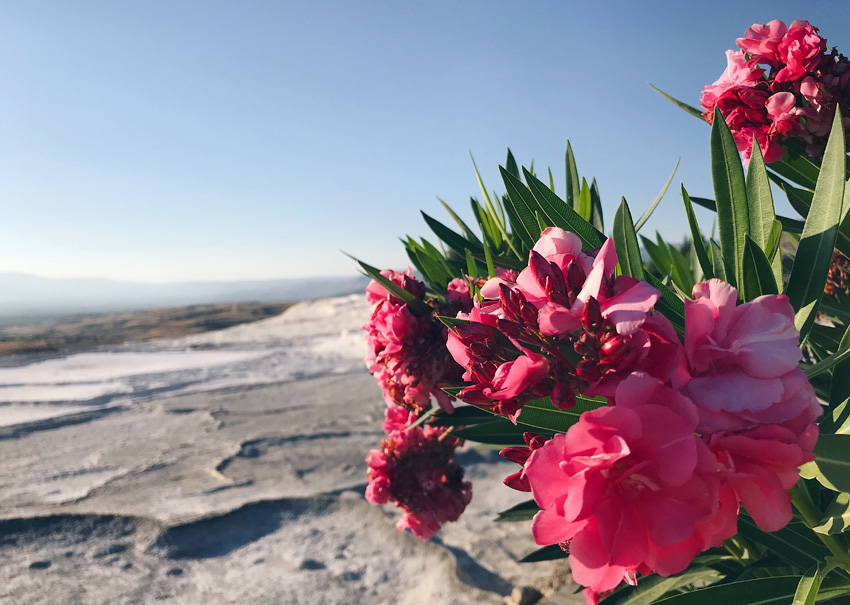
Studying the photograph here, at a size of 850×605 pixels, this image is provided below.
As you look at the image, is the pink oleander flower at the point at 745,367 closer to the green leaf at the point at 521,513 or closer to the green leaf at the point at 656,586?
the green leaf at the point at 656,586

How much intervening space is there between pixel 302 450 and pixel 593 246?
2386mm

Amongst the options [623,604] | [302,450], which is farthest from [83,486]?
[623,604]

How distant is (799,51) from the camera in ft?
2.75

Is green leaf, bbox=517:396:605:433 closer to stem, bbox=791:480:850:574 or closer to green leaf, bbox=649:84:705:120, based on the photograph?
stem, bbox=791:480:850:574

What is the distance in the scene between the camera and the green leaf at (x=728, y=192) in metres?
0.61

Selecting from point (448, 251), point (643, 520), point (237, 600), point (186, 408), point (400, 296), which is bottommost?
point (237, 600)

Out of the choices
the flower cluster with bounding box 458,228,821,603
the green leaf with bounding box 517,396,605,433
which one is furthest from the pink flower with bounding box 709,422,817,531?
the green leaf with bounding box 517,396,605,433

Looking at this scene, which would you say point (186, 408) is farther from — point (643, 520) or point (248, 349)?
point (643, 520)

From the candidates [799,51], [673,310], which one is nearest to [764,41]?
[799,51]

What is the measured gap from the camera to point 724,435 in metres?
0.36

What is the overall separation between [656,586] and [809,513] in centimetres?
36

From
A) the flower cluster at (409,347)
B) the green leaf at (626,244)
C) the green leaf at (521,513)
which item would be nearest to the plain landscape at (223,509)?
the green leaf at (521,513)

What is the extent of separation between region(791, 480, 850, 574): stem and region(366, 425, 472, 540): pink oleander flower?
88 centimetres

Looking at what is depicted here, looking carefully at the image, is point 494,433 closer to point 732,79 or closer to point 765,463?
point 765,463
